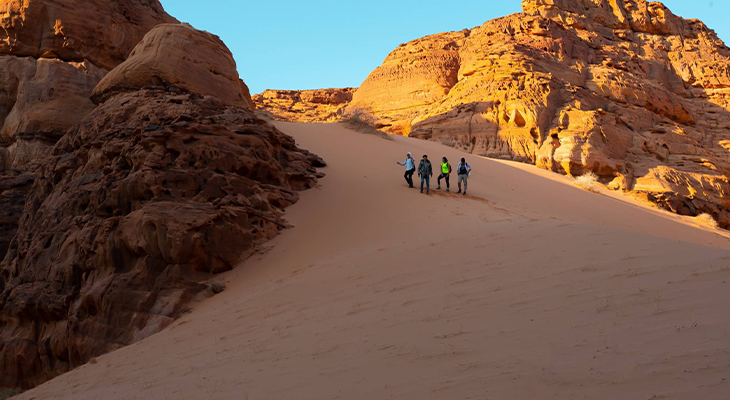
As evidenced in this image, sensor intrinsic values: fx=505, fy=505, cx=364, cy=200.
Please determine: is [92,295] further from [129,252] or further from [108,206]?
[108,206]

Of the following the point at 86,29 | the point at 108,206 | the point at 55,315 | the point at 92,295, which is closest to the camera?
the point at 92,295

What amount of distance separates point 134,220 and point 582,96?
24146 mm

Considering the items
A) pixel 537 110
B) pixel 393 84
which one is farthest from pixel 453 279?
pixel 393 84

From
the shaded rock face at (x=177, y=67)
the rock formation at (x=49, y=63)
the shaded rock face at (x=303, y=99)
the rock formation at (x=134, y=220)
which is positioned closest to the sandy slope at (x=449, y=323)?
the rock formation at (x=134, y=220)

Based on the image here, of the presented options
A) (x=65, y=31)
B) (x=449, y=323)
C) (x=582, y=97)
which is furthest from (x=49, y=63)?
(x=582, y=97)

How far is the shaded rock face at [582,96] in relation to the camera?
22.4m

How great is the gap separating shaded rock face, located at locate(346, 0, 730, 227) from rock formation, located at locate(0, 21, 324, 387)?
15.8m

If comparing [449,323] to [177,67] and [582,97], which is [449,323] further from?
[582,97]

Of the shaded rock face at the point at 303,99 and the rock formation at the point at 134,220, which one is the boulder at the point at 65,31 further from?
the shaded rock face at the point at 303,99

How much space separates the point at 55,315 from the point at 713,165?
87.9 feet

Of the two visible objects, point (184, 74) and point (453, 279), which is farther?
point (184, 74)

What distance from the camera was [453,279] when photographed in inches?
222

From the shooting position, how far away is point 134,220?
7.68m

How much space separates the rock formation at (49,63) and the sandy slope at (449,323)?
933 cm
